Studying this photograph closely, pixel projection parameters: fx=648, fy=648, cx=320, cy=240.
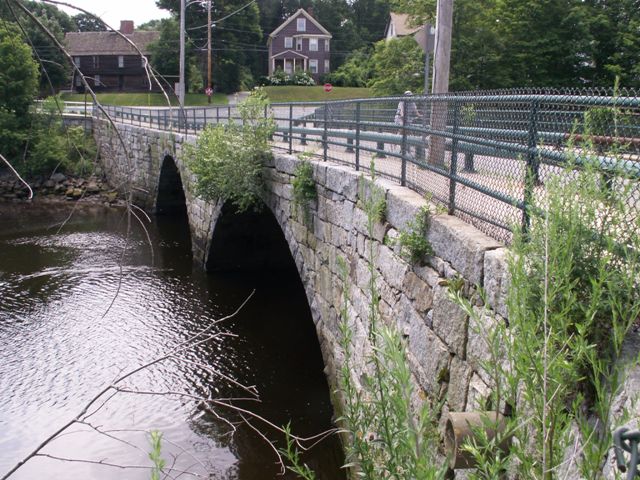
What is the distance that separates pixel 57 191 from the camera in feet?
85.4

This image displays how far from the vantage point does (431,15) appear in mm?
21906

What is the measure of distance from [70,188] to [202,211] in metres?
12.9

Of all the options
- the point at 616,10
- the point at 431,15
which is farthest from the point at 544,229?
the point at 616,10

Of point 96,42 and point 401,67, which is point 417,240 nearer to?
point 401,67

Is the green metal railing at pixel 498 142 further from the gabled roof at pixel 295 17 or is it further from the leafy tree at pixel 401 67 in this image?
the gabled roof at pixel 295 17

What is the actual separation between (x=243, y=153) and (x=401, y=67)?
1344 cm

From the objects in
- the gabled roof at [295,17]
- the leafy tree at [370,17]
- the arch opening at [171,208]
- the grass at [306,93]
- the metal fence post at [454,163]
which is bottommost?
the arch opening at [171,208]

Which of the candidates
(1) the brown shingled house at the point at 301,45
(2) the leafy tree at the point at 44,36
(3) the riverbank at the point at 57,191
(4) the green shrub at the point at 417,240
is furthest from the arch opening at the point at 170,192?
(1) the brown shingled house at the point at 301,45

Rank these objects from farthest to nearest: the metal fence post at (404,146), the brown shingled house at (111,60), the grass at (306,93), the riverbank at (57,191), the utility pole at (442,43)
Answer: the brown shingled house at (111,60), the grass at (306,93), the riverbank at (57,191), the utility pole at (442,43), the metal fence post at (404,146)

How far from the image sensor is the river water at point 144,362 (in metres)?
7.83

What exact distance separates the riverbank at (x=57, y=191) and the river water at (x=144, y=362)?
26.0 feet

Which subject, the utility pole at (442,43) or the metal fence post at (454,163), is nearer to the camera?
the metal fence post at (454,163)

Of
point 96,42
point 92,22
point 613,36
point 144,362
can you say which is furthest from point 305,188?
point 96,42

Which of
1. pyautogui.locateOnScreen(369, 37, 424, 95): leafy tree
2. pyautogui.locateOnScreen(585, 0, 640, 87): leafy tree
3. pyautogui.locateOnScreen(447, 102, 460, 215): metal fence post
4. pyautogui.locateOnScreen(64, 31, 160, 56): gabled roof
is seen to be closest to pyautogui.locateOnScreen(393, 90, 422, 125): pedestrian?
pyautogui.locateOnScreen(447, 102, 460, 215): metal fence post
